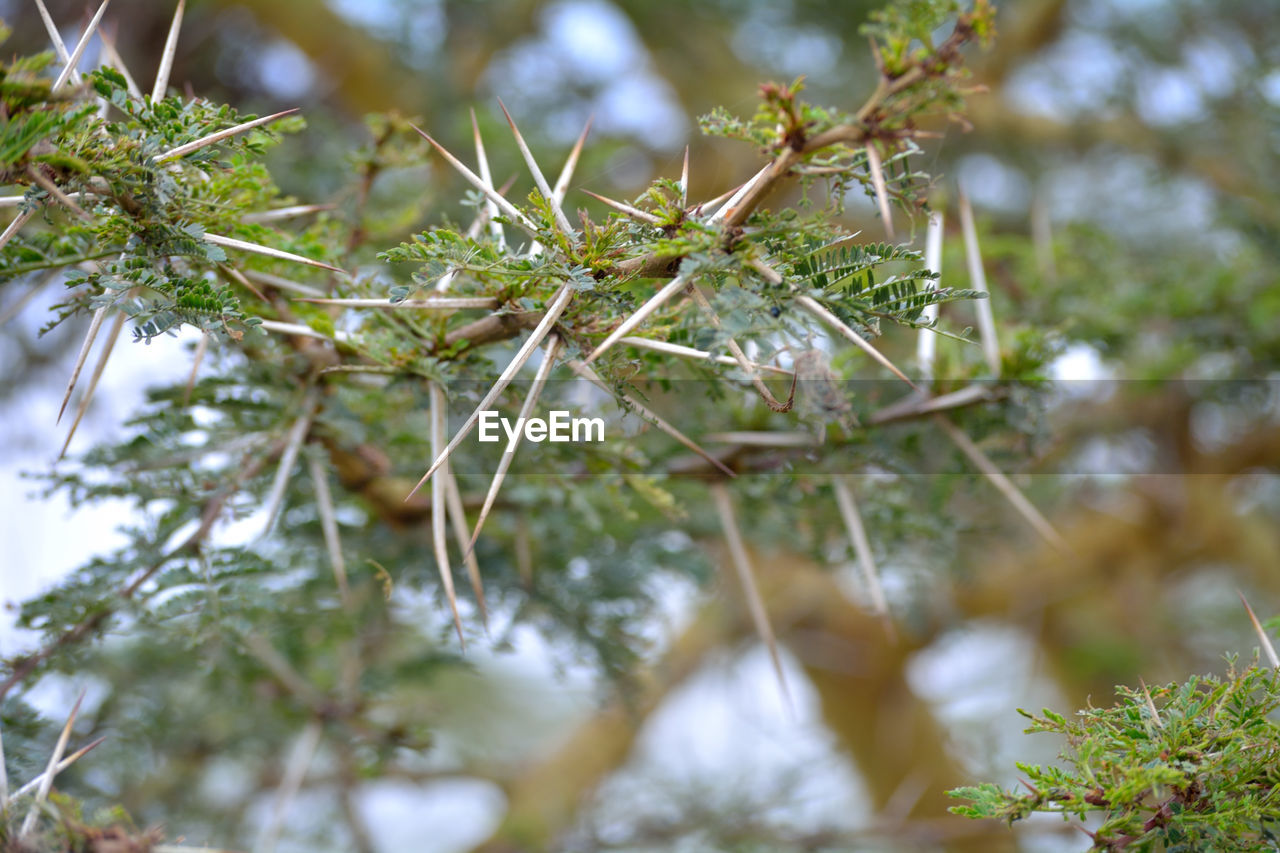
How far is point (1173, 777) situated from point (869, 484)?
0.75 meters

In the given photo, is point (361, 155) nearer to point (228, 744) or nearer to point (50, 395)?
point (228, 744)

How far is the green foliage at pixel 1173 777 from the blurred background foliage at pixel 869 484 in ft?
1.80

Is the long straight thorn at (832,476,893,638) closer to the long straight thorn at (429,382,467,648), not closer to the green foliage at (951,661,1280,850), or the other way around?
the green foliage at (951,661,1280,850)

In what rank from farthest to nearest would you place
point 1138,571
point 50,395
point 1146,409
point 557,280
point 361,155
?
point 1138,571 < point 1146,409 < point 50,395 < point 361,155 < point 557,280

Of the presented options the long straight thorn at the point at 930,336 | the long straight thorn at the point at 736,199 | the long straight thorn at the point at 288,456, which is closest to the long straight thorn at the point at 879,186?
the long straight thorn at the point at 736,199

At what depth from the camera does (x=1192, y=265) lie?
244cm

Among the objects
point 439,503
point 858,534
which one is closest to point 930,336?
point 858,534

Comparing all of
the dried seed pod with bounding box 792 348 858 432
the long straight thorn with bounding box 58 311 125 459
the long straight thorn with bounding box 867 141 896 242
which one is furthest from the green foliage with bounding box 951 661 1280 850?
the long straight thorn with bounding box 58 311 125 459

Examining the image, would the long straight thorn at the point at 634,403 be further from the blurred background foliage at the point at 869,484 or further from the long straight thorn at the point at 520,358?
the blurred background foliage at the point at 869,484

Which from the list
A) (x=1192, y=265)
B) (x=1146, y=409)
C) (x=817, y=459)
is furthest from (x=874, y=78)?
(x=817, y=459)

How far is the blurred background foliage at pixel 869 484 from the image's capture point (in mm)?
1846

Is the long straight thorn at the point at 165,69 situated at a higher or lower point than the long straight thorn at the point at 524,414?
higher

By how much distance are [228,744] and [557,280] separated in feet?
5.87

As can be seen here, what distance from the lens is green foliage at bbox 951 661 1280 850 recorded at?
74cm
